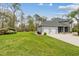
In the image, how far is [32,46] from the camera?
2309mm

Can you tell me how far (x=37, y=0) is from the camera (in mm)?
2293

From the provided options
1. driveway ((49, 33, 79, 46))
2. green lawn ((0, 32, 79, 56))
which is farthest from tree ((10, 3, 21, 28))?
driveway ((49, 33, 79, 46))

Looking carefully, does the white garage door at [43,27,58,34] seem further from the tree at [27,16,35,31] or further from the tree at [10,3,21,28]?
the tree at [10,3,21,28]

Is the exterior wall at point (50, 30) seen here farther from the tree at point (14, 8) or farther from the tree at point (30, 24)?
the tree at point (14, 8)

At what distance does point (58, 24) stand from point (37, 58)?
0.37 m

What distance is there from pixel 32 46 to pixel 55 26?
281mm

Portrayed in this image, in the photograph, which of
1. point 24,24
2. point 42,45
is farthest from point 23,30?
point 42,45

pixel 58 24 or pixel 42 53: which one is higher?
pixel 58 24

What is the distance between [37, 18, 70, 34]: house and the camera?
2.35 meters

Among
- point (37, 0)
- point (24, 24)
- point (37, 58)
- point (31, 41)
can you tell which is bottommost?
point (37, 58)

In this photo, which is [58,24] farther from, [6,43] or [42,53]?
[6,43]

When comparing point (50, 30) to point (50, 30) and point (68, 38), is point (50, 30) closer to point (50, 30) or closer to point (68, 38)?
point (50, 30)

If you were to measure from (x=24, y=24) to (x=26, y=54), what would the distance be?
0.28m

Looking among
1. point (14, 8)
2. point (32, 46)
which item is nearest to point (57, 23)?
point (32, 46)
